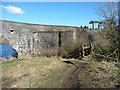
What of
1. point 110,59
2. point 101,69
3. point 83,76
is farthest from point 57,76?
point 110,59

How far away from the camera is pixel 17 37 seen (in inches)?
953

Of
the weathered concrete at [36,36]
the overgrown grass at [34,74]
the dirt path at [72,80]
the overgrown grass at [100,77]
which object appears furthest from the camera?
the weathered concrete at [36,36]

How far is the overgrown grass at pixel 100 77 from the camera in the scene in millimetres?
8688

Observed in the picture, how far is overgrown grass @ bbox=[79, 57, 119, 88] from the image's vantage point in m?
8.69

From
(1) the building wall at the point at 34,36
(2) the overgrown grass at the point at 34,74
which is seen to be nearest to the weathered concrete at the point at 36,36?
(1) the building wall at the point at 34,36

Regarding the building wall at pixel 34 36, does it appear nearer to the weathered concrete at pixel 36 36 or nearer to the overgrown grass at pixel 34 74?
the weathered concrete at pixel 36 36

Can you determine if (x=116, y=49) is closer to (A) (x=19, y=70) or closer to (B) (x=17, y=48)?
(A) (x=19, y=70)

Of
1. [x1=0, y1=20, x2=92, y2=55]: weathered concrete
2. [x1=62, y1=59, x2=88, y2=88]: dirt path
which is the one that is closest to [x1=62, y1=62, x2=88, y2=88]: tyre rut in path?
[x1=62, y1=59, x2=88, y2=88]: dirt path

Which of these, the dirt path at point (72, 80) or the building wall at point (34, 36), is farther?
the building wall at point (34, 36)

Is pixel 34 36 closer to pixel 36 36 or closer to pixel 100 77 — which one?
pixel 36 36

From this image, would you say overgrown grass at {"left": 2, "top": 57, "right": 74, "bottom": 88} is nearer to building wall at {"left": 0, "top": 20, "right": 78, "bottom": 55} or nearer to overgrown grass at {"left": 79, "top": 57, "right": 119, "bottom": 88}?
overgrown grass at {"left": 79, "top": 57, "right": 119, "bottom": 88}

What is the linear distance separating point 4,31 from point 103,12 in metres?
11.6

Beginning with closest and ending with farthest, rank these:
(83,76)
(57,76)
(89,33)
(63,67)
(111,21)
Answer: (83,76), (57,76), (63,67), (111,21), (89,33)

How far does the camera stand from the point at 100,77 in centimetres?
920
